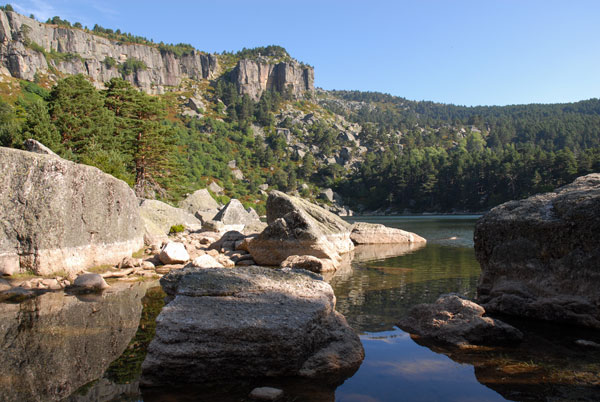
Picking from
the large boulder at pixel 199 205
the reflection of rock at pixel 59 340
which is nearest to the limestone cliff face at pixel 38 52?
the large boulder at pixel 199 205

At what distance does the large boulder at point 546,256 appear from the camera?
27.5ft

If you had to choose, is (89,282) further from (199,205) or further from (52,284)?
(199,205)

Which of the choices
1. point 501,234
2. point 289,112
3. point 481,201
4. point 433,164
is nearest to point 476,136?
point 433,164

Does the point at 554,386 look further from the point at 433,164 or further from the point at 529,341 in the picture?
the point at 433,164

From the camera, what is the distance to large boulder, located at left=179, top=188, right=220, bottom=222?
3969 cm

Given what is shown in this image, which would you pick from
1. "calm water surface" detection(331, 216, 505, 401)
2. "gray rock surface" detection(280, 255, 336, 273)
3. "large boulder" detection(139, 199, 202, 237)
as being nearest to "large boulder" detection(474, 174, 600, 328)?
"calm water surface" detection(331, 216, 505, 401)

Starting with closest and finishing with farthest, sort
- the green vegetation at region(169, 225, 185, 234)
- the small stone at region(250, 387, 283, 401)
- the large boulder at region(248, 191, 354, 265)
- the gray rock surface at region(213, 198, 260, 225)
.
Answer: the small stone at region(250, 387, 283, 401) < the large boulder at region(248, 191, 354, 265) < the green vegetation at region(169, 225, 185, 234) < the gray rock surface at region(213, 198, 260, 225)

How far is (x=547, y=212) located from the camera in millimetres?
9461

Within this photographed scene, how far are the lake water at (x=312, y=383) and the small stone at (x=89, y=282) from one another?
126cm

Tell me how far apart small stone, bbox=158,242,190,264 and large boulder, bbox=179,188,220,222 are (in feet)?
70.8

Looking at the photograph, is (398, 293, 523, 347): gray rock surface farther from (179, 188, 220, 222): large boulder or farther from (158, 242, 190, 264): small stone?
(179, 188, 220, 222): large boulder

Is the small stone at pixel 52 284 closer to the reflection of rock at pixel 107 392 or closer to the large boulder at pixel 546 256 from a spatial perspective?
the reflection of rock at pixel 107 392

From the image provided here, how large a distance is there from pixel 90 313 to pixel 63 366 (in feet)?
11.8

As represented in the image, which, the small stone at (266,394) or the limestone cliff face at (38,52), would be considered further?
the limestone cliff face at (38,52)
